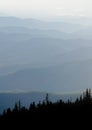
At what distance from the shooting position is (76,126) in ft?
212

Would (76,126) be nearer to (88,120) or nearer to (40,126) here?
(88,120)

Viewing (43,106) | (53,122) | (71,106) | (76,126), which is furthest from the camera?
(43,106)

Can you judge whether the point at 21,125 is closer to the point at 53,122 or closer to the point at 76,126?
the point at 53,122

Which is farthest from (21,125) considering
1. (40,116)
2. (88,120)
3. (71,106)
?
(88,120)

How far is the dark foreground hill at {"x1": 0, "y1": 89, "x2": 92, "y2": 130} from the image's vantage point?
66625 millimetres

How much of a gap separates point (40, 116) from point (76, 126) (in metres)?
10.0

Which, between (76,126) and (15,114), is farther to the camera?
(15,114)

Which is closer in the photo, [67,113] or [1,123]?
[67,113]

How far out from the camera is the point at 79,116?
6794 cm

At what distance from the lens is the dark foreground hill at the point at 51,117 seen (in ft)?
219

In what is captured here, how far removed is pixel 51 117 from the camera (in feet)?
235

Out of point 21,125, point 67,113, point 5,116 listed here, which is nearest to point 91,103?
point 67,113

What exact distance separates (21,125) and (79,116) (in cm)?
963

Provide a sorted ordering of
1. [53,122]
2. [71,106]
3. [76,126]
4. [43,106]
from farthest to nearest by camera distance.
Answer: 1. [43,106]
2. [71,106]
3. [53,122]
4. [76,126]
